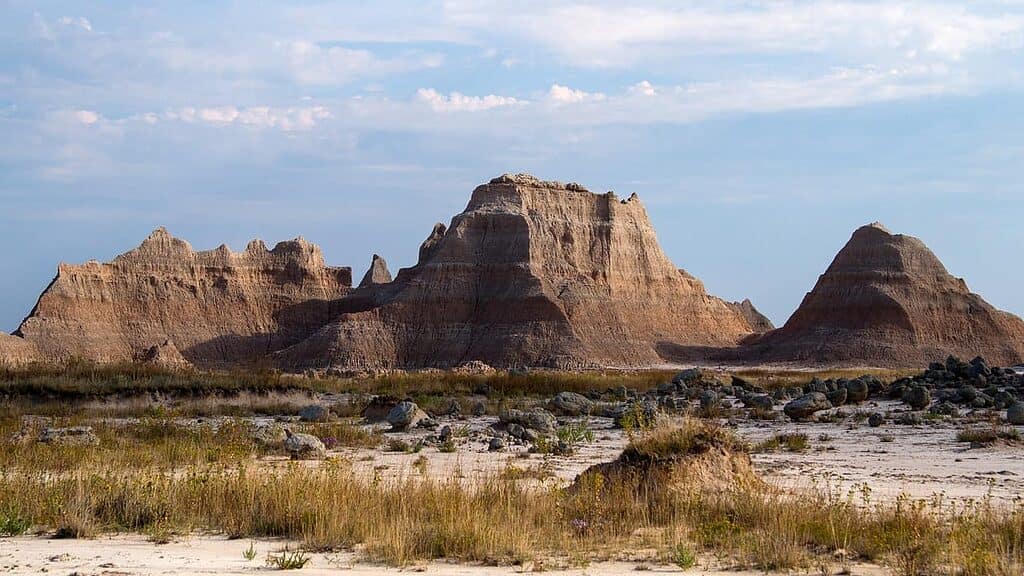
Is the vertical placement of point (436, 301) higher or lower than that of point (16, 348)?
higher

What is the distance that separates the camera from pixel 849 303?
84.8 meters

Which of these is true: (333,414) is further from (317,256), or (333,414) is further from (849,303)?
(317,256)

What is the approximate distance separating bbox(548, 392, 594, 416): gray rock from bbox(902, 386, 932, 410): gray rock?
7.07 metres

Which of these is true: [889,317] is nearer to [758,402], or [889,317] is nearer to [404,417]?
[758,402]

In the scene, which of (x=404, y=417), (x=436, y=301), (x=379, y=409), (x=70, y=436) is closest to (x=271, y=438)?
(x=70, y=436)

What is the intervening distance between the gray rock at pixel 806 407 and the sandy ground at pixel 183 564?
571 inches

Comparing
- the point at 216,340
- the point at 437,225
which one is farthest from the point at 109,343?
the point at 437,225

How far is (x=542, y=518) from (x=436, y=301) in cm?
7556

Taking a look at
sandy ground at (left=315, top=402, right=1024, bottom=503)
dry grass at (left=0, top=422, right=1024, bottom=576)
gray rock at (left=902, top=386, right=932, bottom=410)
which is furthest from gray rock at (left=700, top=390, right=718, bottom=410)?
dry grass at (left=0, top=422, right=1024, bottom=576)

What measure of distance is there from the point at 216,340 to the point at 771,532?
8070 centimetres

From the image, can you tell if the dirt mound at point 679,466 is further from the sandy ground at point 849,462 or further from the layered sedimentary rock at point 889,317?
the layered sedimentary rock at point 889,317

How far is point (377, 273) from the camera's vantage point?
110 meters

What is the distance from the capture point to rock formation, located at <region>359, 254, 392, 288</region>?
108250 millimetres

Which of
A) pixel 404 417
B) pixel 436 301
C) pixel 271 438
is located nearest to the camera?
pixel 271 438
